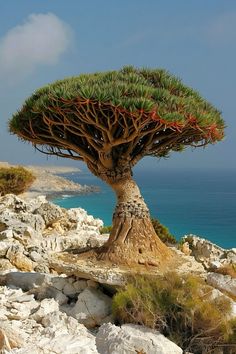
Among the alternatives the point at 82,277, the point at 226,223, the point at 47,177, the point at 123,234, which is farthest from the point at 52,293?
the point at 47,177

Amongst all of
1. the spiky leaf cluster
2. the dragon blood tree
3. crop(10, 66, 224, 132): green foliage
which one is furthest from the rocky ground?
crop(10, 66, 224, 132): green foliage

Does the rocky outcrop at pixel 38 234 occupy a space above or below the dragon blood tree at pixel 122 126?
below

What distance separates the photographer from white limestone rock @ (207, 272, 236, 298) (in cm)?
802

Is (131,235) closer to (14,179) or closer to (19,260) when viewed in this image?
(19,260)

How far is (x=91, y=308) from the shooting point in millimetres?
8016

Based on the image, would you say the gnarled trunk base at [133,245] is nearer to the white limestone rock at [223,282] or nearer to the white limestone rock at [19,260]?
the white limestone rock at [223,282]

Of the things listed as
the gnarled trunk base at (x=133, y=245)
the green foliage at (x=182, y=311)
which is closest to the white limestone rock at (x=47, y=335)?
the green foliage at (x=182, y=311)

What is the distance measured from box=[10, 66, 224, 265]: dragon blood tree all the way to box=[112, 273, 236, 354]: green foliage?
1.10 meters

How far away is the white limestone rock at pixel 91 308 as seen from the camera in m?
7.85

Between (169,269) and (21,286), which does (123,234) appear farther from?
(21,286)

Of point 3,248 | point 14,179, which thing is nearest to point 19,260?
point 3,248

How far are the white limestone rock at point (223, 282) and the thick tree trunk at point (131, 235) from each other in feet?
3.54

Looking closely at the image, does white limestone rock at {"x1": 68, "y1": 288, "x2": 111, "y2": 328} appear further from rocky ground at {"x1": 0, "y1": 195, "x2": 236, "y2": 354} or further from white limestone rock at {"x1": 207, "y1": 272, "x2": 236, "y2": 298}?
white limestone rock at {"x1": 207, "y1": 272, "x2": 236, "y2": 298}

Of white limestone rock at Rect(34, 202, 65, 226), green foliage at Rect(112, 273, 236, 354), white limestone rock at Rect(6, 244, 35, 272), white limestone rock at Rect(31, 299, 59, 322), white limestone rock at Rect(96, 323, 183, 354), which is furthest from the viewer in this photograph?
white limestone rock at Rect(34, 202, 65, 226)
